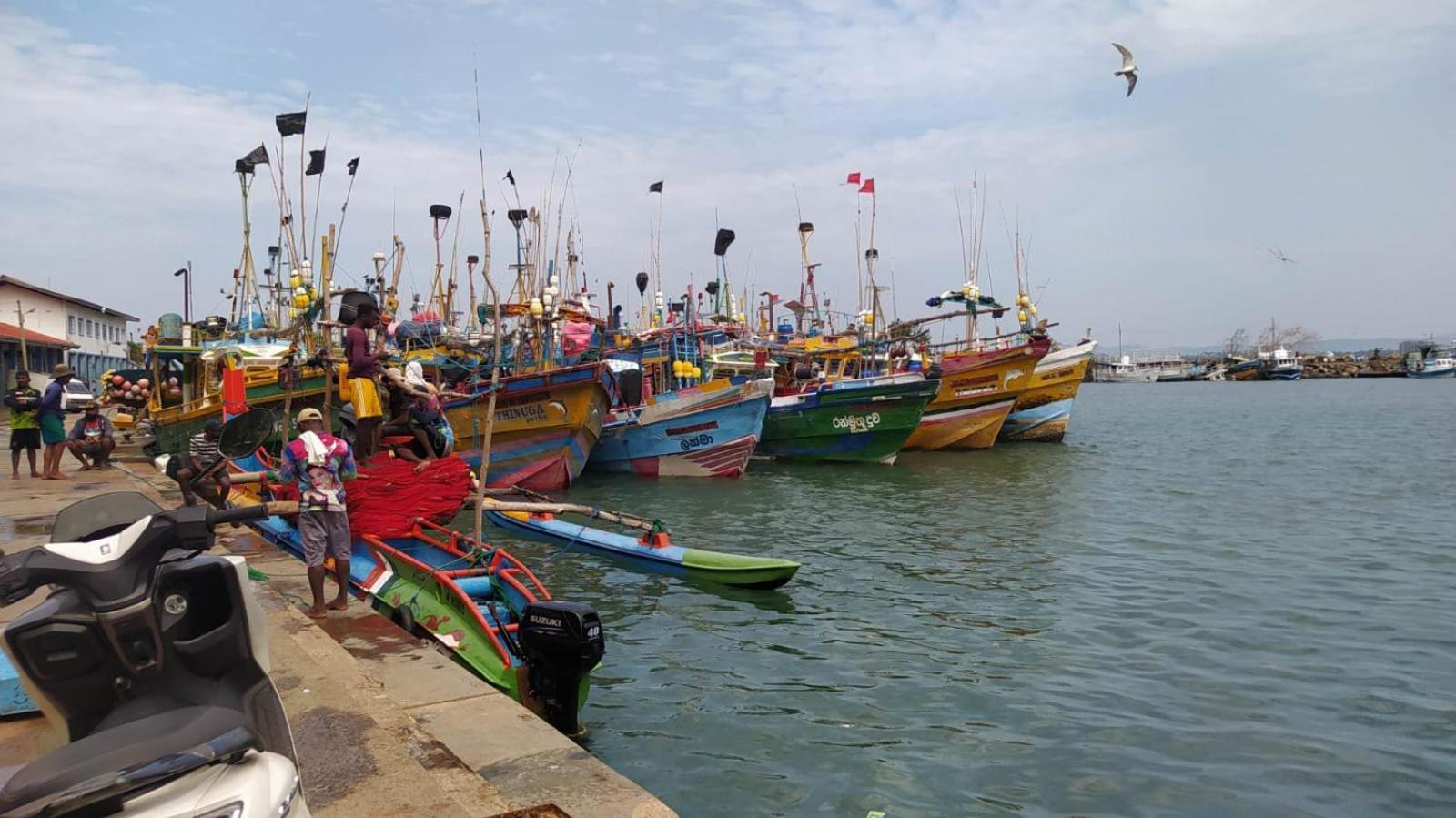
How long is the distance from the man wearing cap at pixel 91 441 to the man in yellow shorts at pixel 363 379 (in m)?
7.80

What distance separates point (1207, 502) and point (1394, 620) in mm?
8284

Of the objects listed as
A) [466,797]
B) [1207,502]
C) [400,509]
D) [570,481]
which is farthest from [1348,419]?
[466,797]

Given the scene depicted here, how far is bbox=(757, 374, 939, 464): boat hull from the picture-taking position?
22.9m

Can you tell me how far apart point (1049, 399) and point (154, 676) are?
30076 mm

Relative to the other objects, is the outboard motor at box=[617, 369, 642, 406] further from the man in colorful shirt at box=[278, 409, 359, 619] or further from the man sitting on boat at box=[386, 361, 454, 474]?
the man in colorful shirt at box=[278, 409, 359, 619]

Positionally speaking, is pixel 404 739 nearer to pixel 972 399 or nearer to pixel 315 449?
pixel 315 449

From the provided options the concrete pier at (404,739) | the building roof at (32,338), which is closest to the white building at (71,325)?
the building roof at (32,338)

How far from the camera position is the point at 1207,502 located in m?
17.3

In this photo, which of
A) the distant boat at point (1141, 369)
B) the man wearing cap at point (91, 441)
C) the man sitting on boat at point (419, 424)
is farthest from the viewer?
the distant boat at point (1141, 369)

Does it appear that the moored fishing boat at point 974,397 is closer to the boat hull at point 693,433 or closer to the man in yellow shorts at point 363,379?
the boat hull at point 693,433

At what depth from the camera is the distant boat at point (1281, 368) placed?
100 m

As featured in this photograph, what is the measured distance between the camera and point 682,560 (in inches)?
418

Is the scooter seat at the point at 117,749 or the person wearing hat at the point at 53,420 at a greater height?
the person wearing hat at the point at 53,420

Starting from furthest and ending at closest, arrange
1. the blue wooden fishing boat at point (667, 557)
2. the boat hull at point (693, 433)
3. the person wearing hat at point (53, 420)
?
the boat hull at point (693, 433), the person wearing hat at point (53, 420), the blue wooden fishing boat at point (667, 557)
